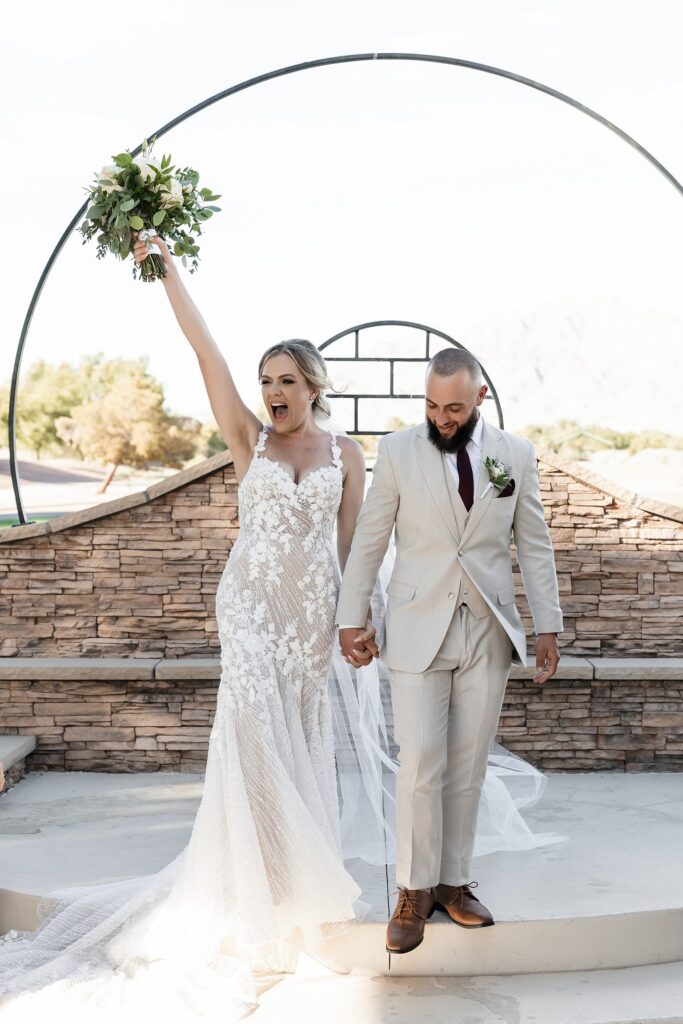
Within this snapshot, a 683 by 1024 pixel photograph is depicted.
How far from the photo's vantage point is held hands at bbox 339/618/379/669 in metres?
3.44

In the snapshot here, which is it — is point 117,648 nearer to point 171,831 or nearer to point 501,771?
point 171,831

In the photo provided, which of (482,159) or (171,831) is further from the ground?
(482,159)

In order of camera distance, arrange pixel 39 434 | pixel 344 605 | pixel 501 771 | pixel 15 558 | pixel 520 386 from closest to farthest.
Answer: pixel 344 605 → pixel 501 771 → pixel 15 558 → pixel 39 434 → pixel 520 386

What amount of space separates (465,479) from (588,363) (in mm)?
47882

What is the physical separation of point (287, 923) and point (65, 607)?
268 centimetres

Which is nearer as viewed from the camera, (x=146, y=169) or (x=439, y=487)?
(x=439, y=487)

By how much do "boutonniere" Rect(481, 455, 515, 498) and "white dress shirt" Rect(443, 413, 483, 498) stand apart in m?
0.04

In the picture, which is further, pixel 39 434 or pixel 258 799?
pixel 39 434

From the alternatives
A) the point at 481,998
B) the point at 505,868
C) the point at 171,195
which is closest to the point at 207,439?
the point at 505,868

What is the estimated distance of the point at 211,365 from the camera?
3576 millimetres

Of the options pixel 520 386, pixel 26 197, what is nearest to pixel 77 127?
pixel 26 197

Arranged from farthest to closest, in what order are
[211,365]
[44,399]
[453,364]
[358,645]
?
[44,399] < [211,365] < [358,645] < [453,364]

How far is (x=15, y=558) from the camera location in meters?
5.68

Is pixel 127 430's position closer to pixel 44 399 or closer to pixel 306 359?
pixel 44 399
